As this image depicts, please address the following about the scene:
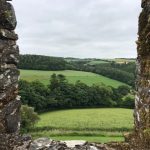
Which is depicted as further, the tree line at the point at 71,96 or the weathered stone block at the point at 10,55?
the tree line at the point at 71,96

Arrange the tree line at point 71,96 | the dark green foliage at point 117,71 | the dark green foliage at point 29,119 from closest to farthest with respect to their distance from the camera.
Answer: the tree line at point 71,96 < the dark green foliage at point 29,119 < the dark green foliage at point 117,71

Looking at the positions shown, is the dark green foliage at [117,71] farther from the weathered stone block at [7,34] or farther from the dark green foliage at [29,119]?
the weathered stone block at [7,34]

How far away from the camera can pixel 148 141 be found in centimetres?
623

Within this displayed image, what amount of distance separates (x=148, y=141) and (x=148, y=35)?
63.9 inches

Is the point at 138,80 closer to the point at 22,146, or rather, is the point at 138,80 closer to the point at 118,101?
the point at 22,146

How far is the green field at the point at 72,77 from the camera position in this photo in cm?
5259

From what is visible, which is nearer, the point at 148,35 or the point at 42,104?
the point at 148,35

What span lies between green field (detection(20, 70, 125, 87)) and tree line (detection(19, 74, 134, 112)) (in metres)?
2.51

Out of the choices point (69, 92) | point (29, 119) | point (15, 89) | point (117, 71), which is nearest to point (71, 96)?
point (69, 92)

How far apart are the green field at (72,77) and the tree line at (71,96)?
2.51 m

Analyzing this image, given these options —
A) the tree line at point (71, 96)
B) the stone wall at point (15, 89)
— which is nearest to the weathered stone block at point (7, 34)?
the stone wall at point (15, 89)

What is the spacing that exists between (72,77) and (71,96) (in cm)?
1917

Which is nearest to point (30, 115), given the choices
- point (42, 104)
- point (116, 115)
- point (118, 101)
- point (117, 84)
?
point (42, 104)

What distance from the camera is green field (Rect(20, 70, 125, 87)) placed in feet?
173
